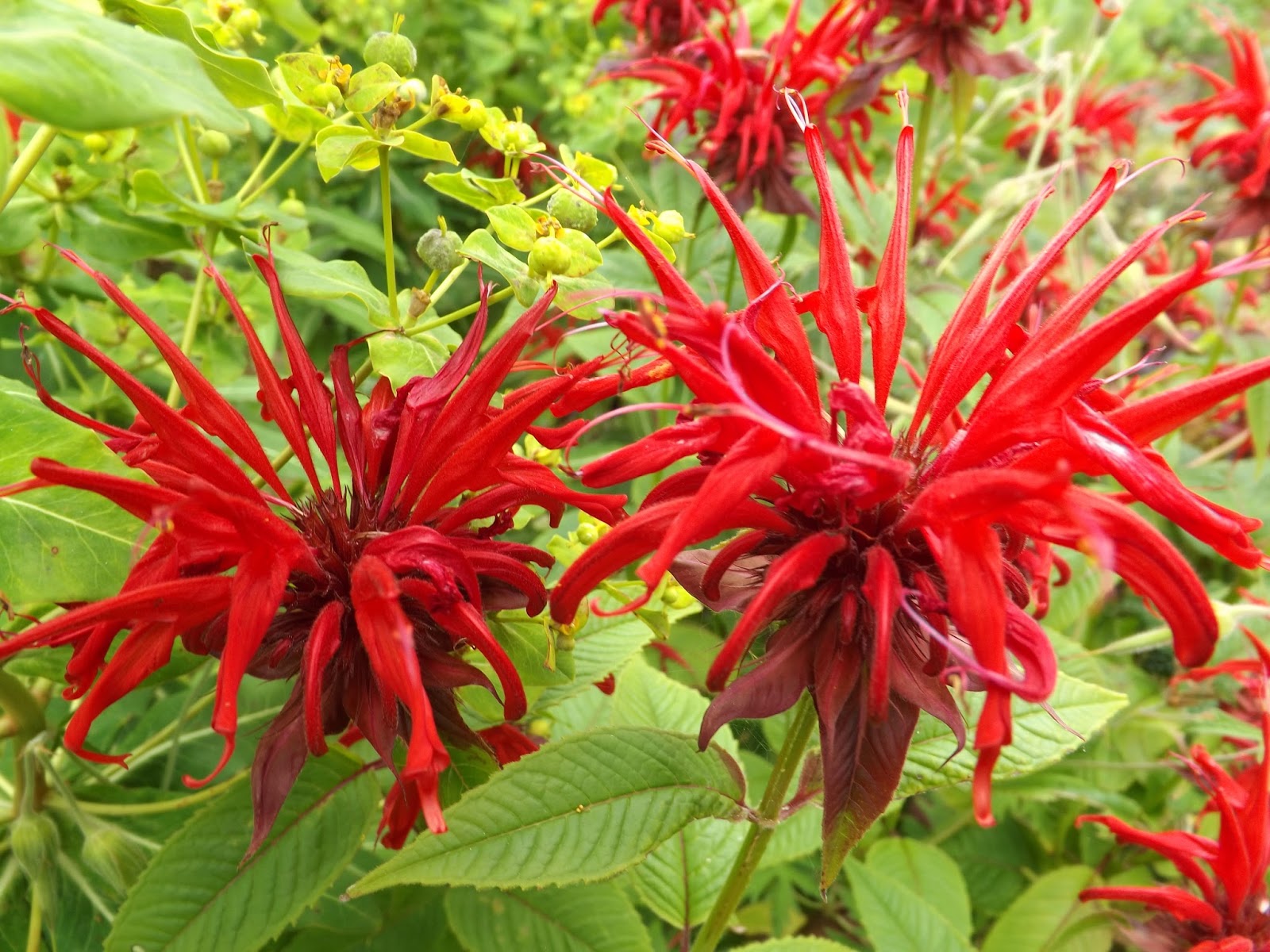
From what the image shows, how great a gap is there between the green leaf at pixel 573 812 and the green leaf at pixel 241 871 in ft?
0.24

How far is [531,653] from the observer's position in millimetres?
662

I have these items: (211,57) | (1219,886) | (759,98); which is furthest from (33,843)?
(759,98)

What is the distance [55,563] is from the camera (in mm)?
574

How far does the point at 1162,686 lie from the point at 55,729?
1524mm

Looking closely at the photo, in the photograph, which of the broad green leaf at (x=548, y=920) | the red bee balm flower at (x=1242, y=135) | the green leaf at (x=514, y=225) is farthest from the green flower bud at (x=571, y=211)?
the red bee balm flower at (x=1242, y=135)

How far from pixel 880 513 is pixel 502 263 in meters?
0.30

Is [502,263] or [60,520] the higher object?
[502,263]

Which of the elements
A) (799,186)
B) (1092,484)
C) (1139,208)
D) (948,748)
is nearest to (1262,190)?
(1092,484)

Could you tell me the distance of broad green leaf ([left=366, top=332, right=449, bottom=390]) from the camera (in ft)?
2.08

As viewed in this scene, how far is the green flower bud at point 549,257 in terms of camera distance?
612 millimetres

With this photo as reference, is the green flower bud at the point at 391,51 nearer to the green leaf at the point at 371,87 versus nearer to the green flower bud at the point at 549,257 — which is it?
the green leaf at the point at 371,87

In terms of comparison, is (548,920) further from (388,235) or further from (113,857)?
(388,235)

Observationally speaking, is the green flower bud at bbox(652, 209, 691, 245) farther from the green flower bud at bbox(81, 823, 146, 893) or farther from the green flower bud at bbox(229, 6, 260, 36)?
the green flower bud at bbox(81, 823, 146, 893)

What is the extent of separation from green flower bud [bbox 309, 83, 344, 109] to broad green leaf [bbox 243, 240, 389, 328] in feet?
0.36
